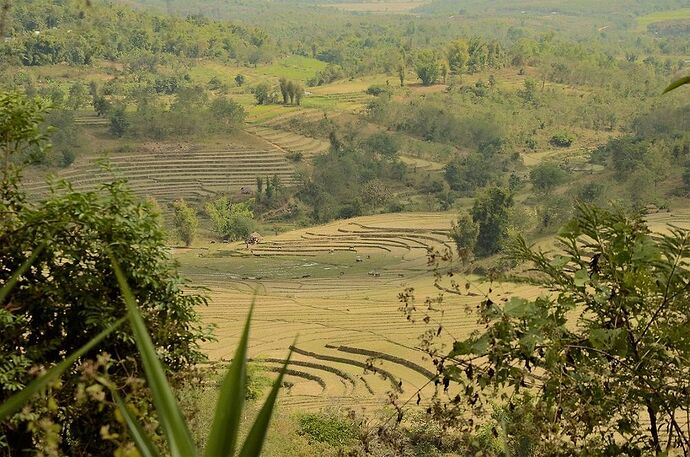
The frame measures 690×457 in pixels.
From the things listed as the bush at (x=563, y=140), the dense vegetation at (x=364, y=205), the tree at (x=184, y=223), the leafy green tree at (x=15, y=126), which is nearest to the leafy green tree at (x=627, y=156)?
the dense vegetation at (x=364, y=205)

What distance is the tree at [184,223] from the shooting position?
44.9 m

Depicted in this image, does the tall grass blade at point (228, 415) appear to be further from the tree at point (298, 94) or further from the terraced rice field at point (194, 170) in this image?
the tree at point (298, 94)

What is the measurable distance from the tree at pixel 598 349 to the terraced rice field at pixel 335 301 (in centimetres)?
1012

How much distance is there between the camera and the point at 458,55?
8312 cm

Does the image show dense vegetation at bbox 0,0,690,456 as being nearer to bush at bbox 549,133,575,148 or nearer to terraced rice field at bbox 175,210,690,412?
bush at bbox 549,133,575,148

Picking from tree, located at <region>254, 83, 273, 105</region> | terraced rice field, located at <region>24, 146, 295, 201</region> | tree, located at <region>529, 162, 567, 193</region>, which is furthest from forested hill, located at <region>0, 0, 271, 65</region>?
tree, located at <region>529, 162, 567, 193</region>

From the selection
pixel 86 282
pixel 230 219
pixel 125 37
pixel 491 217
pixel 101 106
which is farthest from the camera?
pixel 125 37

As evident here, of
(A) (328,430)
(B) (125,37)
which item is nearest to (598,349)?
(A) (328,430)

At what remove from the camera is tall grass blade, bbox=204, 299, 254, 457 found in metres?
1.58

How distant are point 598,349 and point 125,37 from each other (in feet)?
288

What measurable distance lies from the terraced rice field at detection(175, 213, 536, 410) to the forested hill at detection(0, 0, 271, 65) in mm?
35017

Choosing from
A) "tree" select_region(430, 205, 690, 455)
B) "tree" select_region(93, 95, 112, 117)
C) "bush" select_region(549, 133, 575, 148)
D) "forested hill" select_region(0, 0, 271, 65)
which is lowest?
"bush" select_region(549, 133, 575, 148)

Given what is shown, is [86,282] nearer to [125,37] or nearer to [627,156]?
[627,156]

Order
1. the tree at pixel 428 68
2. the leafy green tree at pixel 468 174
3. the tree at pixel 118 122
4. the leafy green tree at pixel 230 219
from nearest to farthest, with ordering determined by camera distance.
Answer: the leafy green tree at pixel 230 219 → the leafy green tree at pixel 468 174 → the tree at pixel 118 122 → the tree at pixel 428 68
